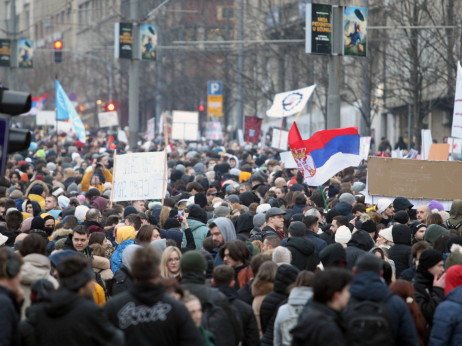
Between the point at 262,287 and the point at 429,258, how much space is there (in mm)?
1228

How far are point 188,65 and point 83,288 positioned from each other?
57.3 meters

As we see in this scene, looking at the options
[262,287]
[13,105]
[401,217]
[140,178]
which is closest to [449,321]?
[262,287]

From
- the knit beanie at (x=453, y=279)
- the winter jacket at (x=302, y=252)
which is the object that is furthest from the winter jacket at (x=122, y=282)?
the knit beanie at (x=453, y=279)

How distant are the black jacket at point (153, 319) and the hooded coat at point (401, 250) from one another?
394 centimetres

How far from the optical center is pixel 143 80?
198ft

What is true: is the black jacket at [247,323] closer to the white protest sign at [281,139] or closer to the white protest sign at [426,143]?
the white protest sign at [426,143]

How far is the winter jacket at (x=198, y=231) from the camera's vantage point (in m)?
10.9

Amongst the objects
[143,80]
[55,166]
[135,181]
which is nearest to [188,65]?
[143,80]

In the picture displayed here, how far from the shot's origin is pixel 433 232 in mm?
9867

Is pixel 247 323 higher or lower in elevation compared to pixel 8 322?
lower

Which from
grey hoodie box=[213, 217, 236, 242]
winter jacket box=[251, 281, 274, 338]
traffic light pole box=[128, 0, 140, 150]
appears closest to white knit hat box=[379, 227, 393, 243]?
grey hoodie box=[213, 217, 236, 242]

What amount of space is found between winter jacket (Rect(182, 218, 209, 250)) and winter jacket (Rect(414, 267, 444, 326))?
12.1 ft

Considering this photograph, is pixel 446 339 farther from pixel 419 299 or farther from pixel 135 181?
pixel 135 181

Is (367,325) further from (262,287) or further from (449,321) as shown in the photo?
(262,287)
